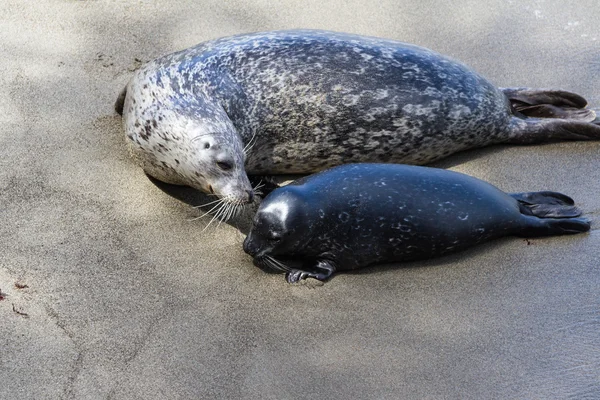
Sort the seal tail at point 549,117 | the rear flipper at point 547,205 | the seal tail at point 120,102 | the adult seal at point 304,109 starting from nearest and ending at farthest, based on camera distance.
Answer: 1. the rear flipper at point 547,205
2. the adult seal at point 304,109
3. the seal tail at point 120,102
4. the seal tail at point 549,117

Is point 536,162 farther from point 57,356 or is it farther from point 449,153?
point 57,356

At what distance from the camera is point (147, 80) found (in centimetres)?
580

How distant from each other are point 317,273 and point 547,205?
1.47 meters

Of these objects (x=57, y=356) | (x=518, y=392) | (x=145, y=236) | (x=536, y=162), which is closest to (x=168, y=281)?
(x=145, y=236)

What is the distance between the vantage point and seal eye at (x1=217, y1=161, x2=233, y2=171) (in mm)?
5363

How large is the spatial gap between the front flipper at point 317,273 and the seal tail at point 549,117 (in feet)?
6.26

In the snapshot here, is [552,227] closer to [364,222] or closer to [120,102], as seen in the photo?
[364,222]

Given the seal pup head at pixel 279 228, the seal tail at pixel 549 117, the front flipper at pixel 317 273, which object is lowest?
the front flipper at pixel 317 273


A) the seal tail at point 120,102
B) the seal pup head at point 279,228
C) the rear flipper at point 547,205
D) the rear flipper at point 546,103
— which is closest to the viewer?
the seal pup head at point 279,228

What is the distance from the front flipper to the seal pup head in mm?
82

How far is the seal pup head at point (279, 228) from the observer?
16.3 ft

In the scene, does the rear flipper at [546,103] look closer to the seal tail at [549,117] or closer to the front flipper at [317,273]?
the seal tail at [549,117]

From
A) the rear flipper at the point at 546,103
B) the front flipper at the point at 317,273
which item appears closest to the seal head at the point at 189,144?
the front flipper at the point at 317,273

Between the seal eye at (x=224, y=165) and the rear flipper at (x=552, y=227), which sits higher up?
the seal eye at (x=224, y=165)
